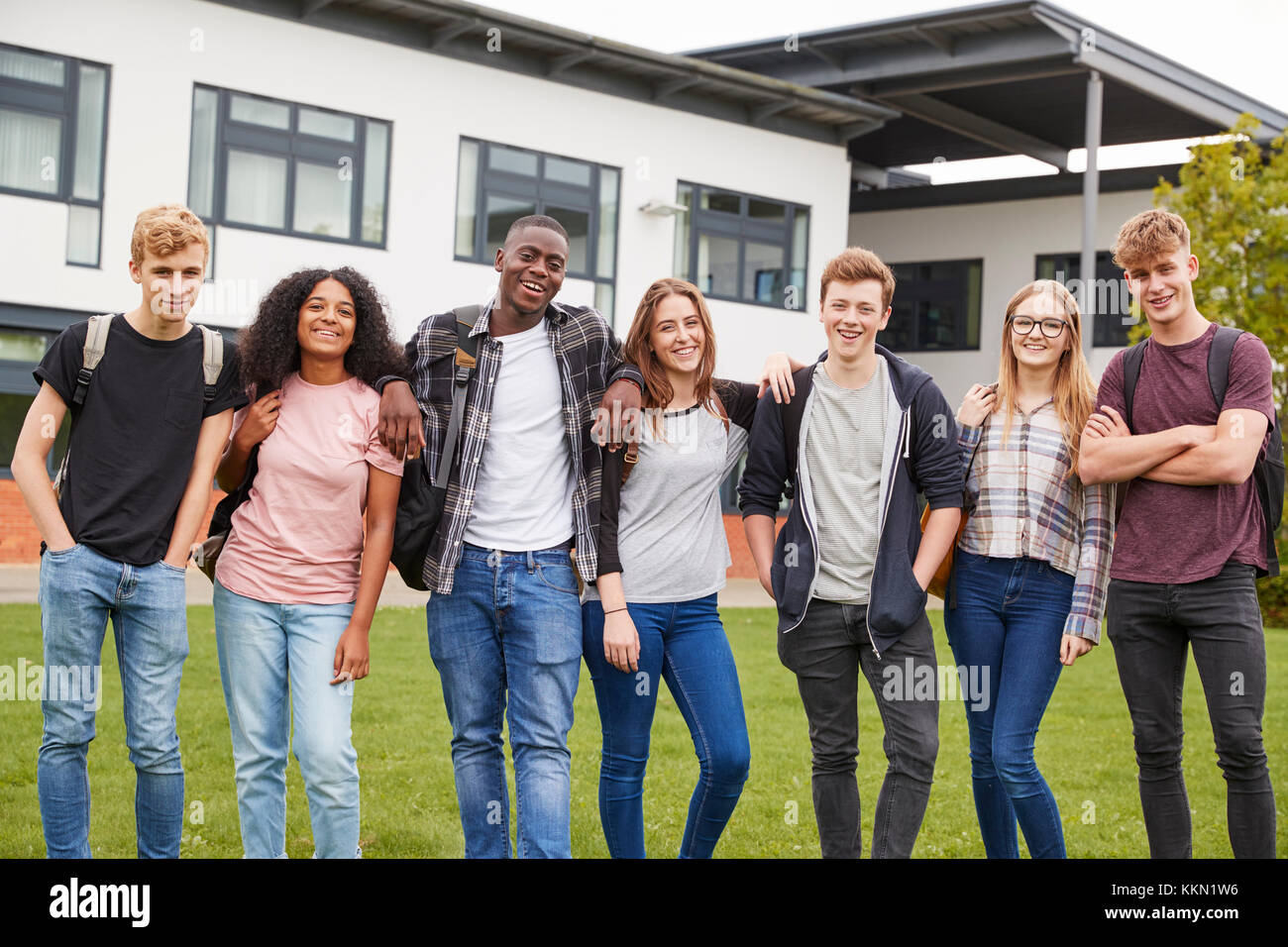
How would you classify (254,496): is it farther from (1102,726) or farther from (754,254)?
(754,254)

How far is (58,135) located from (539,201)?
6886 millimetres

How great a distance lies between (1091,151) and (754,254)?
18.5 ft

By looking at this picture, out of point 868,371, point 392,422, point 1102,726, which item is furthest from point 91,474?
point 1102,726

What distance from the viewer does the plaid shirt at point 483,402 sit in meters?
4.23

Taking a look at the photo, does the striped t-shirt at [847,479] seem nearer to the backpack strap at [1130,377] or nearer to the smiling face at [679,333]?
the smiling face at [679,333]

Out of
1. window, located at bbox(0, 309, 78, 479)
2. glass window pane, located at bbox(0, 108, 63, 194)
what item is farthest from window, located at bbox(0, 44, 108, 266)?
window, located at bbox(0, 309, 78, 479)

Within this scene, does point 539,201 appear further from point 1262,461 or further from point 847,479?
point 1262,461

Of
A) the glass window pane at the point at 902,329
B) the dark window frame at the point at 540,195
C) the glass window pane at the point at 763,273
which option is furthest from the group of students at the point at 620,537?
the glass window pane at the point at 902,329

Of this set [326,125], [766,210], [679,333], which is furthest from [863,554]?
[766,210]

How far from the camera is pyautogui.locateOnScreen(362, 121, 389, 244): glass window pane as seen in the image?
61.2ft

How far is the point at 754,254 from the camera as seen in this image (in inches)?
890

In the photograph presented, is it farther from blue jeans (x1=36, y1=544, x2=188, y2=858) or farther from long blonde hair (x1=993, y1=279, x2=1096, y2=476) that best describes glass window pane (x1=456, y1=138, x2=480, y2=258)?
blue jeans (x1=36, y1=544, x2=188, y2=858)

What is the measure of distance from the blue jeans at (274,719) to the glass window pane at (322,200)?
14870 mm

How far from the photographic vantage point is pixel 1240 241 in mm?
16891
